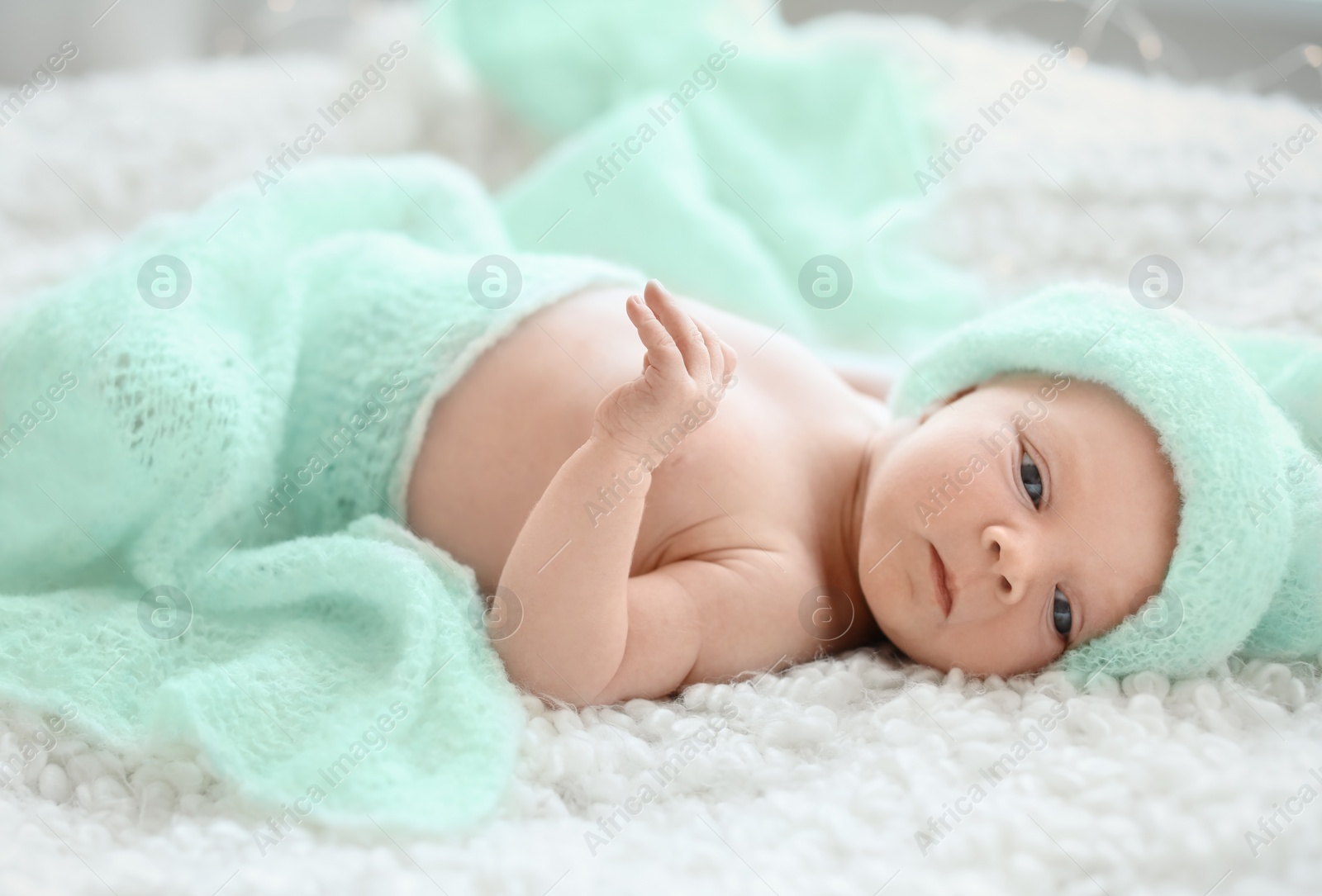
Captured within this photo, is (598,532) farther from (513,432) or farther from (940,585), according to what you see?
(940,585)

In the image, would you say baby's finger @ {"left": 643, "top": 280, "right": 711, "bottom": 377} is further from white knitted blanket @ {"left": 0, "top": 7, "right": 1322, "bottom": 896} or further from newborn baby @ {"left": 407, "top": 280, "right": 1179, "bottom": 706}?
white knitted blanket @ {"left": 0, "top": 7, "right": 1322, "bottom": 896}

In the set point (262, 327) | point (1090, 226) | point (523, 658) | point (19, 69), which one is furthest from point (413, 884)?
point (19, 69)

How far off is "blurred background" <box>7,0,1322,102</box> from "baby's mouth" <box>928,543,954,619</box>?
1.30m

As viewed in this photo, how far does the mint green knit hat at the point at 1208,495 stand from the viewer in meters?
0.95

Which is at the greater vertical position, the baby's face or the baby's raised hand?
the baby's raised hand

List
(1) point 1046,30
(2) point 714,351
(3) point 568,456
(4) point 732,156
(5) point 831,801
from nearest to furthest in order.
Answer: (5) point 831,801 < (2) point 714,351 < (3) point 568,456 < (4) point 732,156 < (1) point 1046,30

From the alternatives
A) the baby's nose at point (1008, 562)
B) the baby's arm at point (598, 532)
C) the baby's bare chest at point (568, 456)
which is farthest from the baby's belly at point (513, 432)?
the baby's nose at point (1008, 562)

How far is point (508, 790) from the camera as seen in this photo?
0.84 m

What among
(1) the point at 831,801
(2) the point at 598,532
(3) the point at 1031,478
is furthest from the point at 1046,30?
(1) the point at 831,801

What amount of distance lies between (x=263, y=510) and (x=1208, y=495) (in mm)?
911

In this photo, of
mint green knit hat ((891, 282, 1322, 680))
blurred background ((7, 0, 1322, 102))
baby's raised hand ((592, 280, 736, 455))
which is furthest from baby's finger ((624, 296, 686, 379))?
blurred background ((7, 0, 1322, 102))

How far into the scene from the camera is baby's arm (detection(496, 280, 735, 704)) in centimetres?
90

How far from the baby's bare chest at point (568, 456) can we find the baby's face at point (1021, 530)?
0.41 feet

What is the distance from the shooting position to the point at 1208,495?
958 mm
